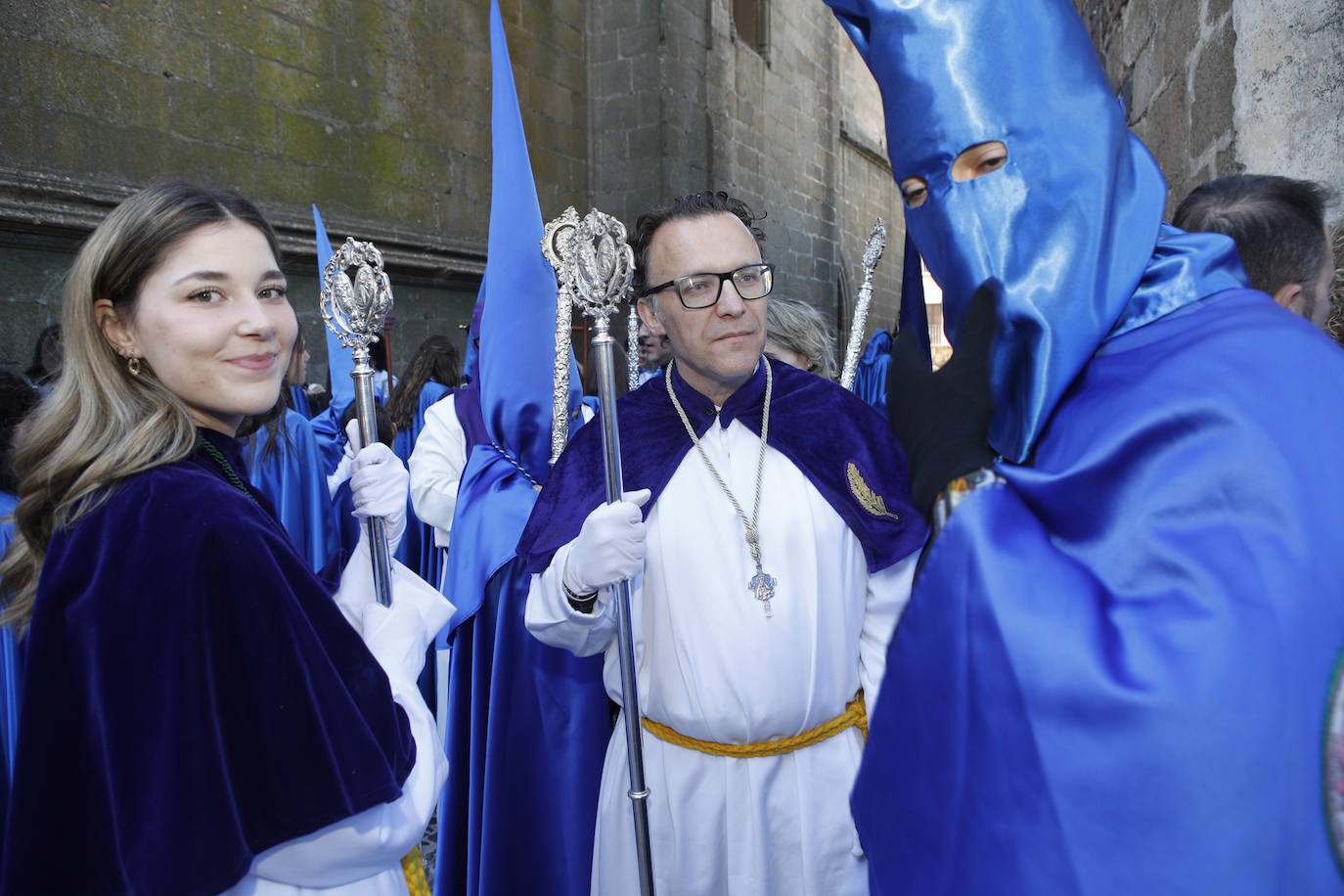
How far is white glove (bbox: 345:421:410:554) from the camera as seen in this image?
1.96 m

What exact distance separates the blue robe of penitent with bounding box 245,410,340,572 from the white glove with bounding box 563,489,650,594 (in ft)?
9.33

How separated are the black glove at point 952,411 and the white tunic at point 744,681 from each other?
821 mm

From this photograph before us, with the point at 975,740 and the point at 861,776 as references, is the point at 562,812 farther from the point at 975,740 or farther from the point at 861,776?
the point at 975,740

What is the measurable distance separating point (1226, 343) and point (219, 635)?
140cm

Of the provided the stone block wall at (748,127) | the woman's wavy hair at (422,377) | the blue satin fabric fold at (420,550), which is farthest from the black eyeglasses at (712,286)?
the stone block wall at (748,127)

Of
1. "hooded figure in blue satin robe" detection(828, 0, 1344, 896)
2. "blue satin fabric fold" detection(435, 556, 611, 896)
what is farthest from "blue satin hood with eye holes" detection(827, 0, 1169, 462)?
"blue satin fabric fold" detection(435, 556, 611, 896)

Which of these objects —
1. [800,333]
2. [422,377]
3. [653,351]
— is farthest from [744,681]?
[422,377]

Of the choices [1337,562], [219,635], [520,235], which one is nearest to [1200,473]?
[1337,562]

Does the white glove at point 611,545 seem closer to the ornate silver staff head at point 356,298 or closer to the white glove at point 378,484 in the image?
the white glove at point 378,484

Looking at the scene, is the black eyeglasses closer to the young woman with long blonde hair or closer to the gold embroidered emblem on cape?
the gold embroidered emblem on cape

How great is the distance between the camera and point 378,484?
1981 mm

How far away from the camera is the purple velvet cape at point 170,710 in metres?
1.19

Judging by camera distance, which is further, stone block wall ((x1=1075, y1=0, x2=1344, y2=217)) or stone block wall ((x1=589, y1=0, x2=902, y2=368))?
stone block wall ((x1=589, y1=0, x2=902, y2=368))

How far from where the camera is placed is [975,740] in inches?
41.0
